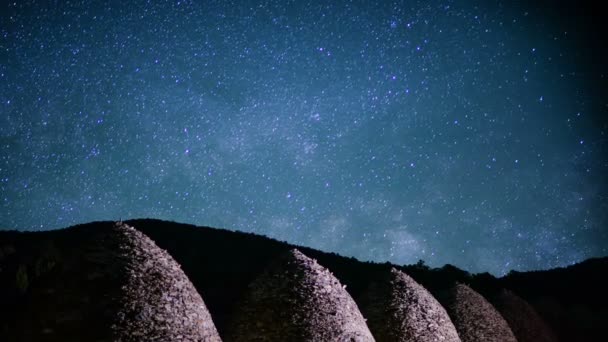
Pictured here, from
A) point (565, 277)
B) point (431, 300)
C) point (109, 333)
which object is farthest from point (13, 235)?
point (565, 277)

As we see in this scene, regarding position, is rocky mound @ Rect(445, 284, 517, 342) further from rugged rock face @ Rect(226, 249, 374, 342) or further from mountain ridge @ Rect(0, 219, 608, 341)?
rugged rock face @ Rect(226, 249, 374, 342)

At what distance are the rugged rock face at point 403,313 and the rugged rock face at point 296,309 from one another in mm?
2479

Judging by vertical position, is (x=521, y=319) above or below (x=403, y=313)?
below

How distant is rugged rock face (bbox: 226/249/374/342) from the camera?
9.61m

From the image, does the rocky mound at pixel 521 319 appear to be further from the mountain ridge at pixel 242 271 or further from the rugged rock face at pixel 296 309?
the rugged rock face at pixel 296 309

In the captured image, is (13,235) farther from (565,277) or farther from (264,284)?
(565,277)

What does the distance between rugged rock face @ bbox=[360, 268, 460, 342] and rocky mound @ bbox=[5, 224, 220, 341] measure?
6.72 metres

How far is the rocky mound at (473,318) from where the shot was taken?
16406 mm

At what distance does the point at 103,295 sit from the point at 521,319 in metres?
19.8

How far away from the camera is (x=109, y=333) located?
21.1 feet

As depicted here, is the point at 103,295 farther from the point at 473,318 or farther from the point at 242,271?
the point at 473,318

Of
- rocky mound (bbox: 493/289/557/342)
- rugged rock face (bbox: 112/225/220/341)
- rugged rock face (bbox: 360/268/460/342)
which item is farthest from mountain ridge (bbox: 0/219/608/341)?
rocky mound (bbox: 493/289/557/342)

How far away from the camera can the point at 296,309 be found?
9.84 m

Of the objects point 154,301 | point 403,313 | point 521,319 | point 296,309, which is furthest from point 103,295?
point 521,319
